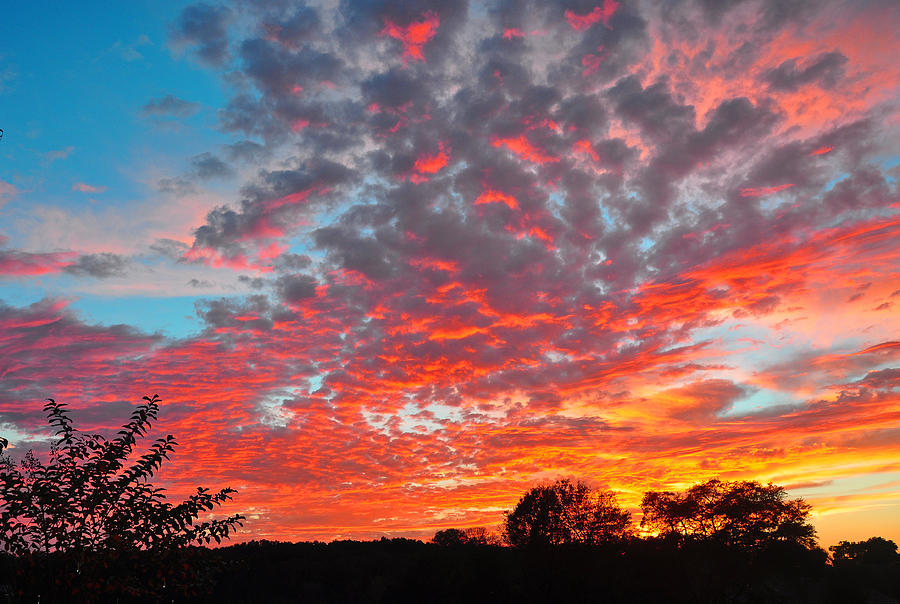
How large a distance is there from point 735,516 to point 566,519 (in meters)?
21.7

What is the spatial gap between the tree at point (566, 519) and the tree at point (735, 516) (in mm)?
10011

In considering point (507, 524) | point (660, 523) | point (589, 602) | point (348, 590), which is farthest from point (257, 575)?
point (660, 523)

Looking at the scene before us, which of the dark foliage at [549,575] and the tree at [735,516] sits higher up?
the tree at [735,516]

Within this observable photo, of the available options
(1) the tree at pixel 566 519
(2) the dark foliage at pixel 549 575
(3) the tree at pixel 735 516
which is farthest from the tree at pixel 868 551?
(1) the tree at pixel 566 519

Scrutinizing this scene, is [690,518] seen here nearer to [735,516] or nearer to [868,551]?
[735,516]

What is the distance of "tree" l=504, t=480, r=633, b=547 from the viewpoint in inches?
2721

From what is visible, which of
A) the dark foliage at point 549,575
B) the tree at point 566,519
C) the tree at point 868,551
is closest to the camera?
the dark foliage at point 549,575

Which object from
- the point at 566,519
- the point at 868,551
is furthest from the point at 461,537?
the point at 868,551

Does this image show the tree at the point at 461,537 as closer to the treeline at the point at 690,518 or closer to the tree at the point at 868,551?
the treeline at the point at 690,518

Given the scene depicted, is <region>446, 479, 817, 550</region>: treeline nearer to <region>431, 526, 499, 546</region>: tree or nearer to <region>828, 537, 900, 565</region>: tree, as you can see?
<region>431, 526, 499, 546</region>: tree

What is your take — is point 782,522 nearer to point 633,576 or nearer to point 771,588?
point 771,588

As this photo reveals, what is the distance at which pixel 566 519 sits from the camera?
72.2 metres

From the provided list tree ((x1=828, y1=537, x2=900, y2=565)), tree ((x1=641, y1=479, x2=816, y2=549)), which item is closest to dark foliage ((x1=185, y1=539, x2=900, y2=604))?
tree ((x1=641, y1=479, x2=816, y2=549))

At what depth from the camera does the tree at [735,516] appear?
72875 mm
